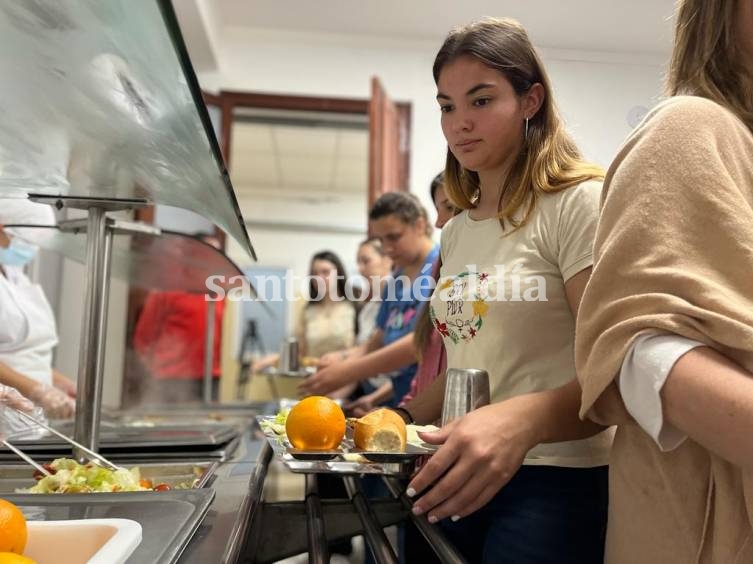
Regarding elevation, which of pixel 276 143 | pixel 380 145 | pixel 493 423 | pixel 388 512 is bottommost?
pixel 388 512

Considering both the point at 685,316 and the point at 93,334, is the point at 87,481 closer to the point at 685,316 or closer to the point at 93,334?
the point at 93,334

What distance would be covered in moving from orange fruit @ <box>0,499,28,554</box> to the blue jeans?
20.7 inches

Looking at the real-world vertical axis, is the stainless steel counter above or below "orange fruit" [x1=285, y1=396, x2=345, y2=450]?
below

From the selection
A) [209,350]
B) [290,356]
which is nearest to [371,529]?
[290,356]

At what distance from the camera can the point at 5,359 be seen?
1502 mm

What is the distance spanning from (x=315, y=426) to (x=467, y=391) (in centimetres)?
18

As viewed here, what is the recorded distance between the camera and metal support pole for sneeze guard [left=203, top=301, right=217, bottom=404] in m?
3.59

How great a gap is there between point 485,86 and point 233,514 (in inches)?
25.2

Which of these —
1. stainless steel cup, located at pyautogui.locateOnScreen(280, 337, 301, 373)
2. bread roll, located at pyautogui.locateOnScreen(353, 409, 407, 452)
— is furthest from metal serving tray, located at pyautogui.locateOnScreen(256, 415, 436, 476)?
stainless steel cup, located at pyautogui.locateOnScreen(280, 337, 301, 373)

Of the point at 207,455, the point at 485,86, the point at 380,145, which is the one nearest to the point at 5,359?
the point at 207,455

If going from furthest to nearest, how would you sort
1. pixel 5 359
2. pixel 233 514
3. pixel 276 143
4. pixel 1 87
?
pixel 276 143 < pixel 5 359 < pixel 233 514 < pixel 1 87

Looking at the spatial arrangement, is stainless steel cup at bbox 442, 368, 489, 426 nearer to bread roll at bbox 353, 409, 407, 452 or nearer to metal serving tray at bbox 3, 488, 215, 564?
bread roll at bbox 353, 409, 407, 452

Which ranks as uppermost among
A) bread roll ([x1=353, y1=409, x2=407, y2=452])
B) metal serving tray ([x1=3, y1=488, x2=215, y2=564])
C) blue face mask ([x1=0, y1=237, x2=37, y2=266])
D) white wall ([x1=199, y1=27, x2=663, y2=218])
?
white wall ([x1=199, y1=27, x2=663, y2=218])

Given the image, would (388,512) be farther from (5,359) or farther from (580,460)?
(5,359)
